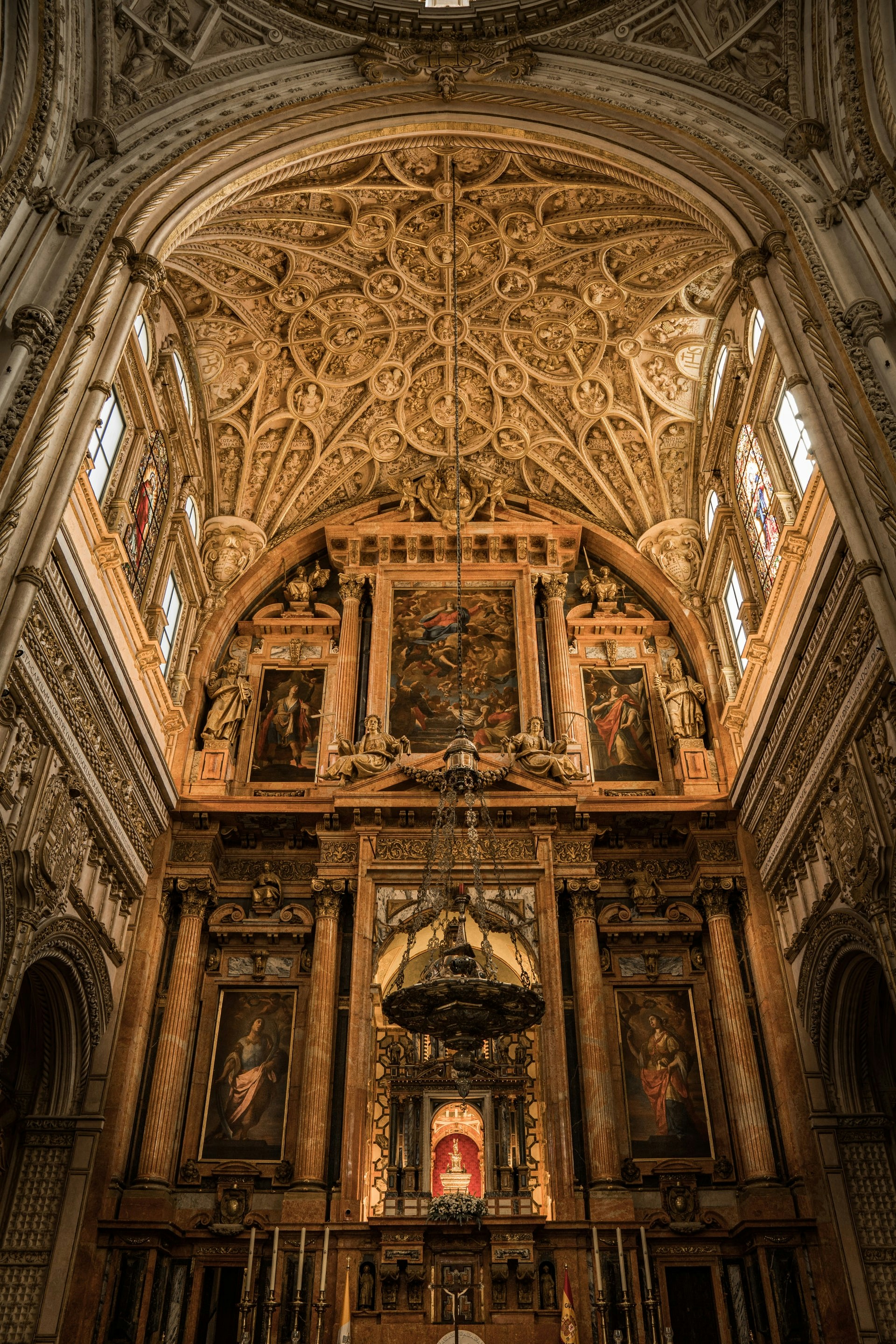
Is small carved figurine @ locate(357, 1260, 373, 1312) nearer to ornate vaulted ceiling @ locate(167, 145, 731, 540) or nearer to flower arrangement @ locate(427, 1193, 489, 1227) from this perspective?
flower arrangement @ locate(427, 1193, 489, 1227)

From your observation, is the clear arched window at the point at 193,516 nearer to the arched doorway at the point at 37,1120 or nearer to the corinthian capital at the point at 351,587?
the corinthian capital at the point at 351,587

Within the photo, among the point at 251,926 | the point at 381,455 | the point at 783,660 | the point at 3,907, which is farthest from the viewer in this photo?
the point at 381,455

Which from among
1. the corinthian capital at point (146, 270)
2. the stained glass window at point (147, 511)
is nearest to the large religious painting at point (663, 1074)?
the stained glass window at point (147, 511)

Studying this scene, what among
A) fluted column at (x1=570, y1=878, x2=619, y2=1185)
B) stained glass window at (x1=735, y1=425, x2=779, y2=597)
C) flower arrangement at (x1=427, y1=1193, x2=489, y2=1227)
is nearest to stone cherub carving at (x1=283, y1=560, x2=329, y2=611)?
fluted column at (x1=570, y1=878, x2=619, y2=1185)

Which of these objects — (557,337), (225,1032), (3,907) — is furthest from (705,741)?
(3,907)

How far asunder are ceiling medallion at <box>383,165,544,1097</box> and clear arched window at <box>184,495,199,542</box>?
3670 millimetres

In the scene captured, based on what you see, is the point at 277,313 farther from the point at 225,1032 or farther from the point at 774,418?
the point at 225,1032

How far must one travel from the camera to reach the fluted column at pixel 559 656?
699 inches

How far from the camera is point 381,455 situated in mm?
19844

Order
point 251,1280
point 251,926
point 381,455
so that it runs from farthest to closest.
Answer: point 381,455, point 251,926, point 251,1280

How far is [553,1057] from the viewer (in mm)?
14344

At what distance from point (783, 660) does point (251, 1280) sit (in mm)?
8857

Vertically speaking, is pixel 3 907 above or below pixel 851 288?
below

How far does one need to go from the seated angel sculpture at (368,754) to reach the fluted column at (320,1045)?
1620 mm
